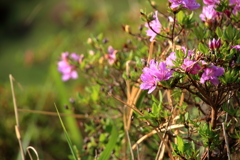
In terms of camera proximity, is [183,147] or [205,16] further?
[205,16]

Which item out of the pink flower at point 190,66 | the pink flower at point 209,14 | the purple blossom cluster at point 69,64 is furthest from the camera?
the purple blossom cluster at point 69,64

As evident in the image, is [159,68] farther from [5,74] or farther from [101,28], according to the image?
[5,74]

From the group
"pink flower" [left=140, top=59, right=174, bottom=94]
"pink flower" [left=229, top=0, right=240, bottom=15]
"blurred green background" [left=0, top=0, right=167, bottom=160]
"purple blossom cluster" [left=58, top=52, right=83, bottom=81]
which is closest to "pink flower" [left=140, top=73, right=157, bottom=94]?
"pink flower" [left=140, top=59, right=174, bottom=94]

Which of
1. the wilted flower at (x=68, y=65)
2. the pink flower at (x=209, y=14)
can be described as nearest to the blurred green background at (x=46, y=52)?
the wilted flower at (x=68, y=65)

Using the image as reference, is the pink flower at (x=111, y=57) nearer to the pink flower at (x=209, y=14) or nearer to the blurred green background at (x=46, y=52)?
the pink flower at (x=209, y=14)

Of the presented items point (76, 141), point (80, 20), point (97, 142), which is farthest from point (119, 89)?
point (80, 20)

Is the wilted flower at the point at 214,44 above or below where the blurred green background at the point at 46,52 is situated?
below

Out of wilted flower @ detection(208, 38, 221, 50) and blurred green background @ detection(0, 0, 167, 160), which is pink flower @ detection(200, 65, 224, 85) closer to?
wilted flower @ detection(208, 38, 221, 50)
